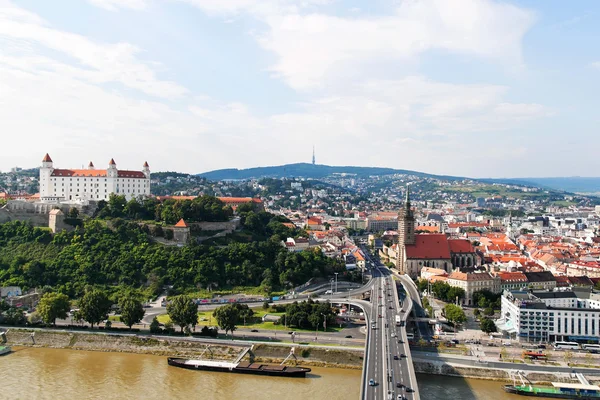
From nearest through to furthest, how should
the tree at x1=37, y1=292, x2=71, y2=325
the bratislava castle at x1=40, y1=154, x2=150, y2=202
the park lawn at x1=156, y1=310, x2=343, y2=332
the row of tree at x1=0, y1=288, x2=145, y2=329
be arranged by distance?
the row of tree at x1=0, y1=288, x2=145, y2=329
the tree at x1=37, y1=292, x2=71, y2=325
the park lawn at x1=156, y1=310, x2=343, y2=332
the bratislava castle at x1=40, y1=154, x2=150, y2=202

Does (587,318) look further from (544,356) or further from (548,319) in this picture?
(544,356)

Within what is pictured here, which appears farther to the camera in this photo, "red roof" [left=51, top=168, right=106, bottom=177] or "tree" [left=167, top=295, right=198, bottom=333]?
"red roof" [left=51, top=168, right=106, bottom=177]

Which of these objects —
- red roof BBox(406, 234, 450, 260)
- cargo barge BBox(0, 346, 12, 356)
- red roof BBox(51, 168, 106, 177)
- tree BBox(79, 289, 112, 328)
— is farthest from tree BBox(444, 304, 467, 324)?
red roof BBox(51, 168, 106, 177)

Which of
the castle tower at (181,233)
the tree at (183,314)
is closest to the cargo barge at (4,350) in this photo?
the tree at (183,314)

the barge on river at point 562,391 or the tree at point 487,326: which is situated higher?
the tree at point 487,326

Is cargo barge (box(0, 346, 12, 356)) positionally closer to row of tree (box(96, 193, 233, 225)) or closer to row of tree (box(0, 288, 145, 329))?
row of tree (box(0, 288, 145, 329))

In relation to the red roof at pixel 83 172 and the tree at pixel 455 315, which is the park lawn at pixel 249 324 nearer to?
the tree at pixel 455 315
